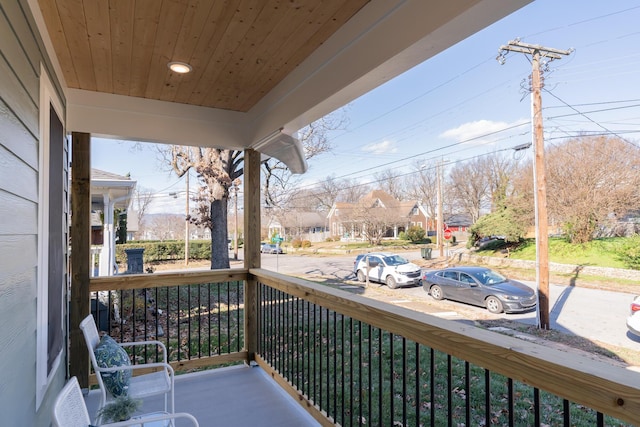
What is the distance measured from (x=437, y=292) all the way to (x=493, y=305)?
1.03 feet

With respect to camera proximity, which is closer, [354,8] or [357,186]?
[354,8]

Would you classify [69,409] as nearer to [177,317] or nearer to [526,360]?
[526,360]

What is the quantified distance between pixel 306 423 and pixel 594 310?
76.0 inches

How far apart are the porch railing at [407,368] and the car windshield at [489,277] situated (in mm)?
349

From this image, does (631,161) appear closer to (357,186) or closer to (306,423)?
(357,186)

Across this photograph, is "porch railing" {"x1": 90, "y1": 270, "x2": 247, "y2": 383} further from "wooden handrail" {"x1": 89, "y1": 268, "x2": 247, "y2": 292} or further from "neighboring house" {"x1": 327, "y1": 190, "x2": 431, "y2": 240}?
"neighboring house" {"x1": 327, "y1": 190, "x2": 431, "y2": 240}

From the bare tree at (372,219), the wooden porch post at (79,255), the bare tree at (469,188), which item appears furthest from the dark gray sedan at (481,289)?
the wooden porch post at (79,255)

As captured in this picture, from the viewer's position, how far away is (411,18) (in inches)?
65.7

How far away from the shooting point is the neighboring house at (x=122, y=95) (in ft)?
4.90

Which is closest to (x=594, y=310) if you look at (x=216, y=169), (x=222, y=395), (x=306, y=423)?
(x=306, y=423)

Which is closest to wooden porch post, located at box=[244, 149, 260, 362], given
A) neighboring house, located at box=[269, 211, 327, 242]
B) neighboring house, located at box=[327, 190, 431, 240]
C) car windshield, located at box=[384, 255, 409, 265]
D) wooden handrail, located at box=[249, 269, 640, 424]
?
neighboring house, located at box=[269, 211, 327, 242]

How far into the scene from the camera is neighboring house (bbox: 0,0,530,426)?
1.49 m

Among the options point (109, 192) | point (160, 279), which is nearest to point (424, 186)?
point (160, 279)

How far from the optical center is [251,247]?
3633 millimetres
